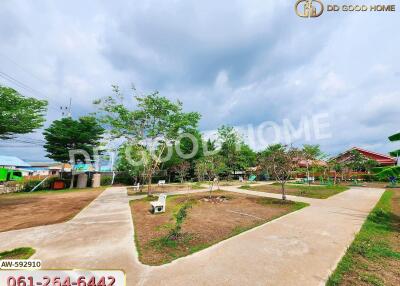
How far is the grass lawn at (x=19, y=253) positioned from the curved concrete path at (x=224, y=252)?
22cm

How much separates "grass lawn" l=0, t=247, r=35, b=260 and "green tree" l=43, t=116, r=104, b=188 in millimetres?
28323

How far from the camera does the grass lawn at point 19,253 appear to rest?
18.1ft

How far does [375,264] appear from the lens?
4883 millimetres

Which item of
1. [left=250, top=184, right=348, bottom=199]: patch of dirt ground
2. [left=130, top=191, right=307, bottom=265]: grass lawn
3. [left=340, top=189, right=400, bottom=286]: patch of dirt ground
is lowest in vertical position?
[left=130, top=191, right=307, bottom=265]: grass lawn

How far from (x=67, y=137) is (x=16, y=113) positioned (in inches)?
699

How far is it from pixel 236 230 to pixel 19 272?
22.4 ft

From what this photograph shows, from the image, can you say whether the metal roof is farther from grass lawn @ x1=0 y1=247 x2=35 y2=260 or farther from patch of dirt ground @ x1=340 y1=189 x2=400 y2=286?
patch of dirt ground @ x1=340 y1=189 x2=400 y2=286

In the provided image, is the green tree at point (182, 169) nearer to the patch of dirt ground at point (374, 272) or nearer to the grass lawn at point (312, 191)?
the grass lawn at point (312, 191)

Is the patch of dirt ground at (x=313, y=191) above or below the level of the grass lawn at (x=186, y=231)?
above

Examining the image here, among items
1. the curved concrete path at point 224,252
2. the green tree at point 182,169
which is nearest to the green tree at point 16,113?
the curved concrete path at point 224,252

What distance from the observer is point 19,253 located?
19.0ft

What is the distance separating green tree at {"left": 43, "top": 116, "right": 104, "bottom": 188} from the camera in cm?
3195

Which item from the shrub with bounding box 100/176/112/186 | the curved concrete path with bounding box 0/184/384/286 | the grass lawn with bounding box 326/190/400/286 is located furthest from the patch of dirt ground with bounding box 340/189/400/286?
the shrub with bounding box 100/176/112/186

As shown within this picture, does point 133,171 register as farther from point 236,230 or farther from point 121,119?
point 236,230
